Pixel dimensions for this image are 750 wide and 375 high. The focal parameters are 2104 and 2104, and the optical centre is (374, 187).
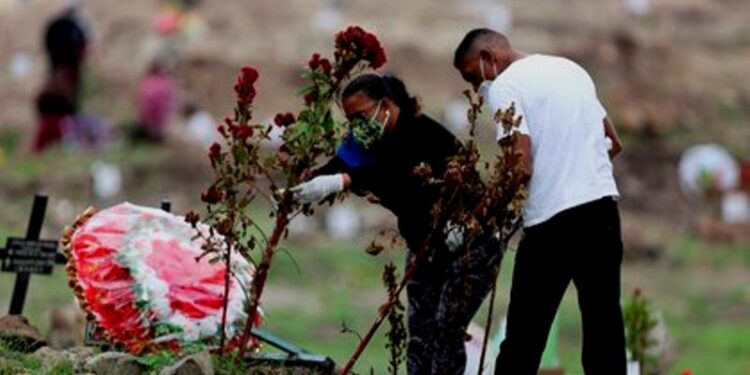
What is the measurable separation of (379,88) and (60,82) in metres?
29.2

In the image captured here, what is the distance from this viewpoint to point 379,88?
9227mm

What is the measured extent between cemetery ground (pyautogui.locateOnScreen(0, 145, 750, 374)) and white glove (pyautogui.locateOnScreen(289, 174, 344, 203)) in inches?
448

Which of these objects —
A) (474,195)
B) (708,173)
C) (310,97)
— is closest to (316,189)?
(310,97)

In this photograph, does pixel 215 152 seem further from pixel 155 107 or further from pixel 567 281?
pixel 155 107

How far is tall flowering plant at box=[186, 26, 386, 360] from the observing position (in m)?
8.88

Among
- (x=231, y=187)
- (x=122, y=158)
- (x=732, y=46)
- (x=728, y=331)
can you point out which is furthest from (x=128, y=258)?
(x=732, y=46)

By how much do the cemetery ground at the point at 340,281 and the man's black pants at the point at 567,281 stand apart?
11430 millimetres

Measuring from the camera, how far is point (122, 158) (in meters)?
36.3

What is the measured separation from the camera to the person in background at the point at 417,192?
9.22 m

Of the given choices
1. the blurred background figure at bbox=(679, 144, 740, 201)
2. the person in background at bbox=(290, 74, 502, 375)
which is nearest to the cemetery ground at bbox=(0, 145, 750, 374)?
the blurred background figure at bbox=(679, 144, 740, 201)

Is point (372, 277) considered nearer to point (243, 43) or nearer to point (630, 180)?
point (630, 180)

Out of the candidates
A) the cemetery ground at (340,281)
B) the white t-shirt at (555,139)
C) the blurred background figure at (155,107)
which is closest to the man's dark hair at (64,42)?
the blurred background figure at (155,107)

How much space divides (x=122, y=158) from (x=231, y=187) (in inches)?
1088

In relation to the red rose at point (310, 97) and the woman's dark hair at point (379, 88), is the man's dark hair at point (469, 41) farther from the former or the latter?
the red rose at point (310, 97)
